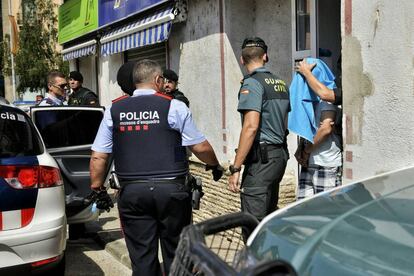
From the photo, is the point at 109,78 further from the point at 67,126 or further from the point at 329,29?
Answer: the point at 329,29

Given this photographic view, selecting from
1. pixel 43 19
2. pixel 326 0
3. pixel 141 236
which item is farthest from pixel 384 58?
pixel 43 19

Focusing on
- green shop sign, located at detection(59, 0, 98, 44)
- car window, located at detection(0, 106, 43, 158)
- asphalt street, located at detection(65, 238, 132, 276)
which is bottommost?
asphalt street, located at detection(65, 238, 132, 276)

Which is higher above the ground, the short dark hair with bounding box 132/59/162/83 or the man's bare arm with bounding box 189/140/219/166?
the short dark hair with bounding box 132/59/162/83

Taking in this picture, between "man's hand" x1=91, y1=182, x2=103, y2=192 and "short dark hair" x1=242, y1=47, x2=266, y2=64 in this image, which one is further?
"short dark hair" x1=242, y1=47, x2=266, y2=64

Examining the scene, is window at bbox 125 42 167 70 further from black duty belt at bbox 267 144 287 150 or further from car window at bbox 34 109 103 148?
black duty belt at bbox 267 144 287 150

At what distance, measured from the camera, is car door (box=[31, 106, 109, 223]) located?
17.3 ft

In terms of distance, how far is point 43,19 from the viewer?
19969mm

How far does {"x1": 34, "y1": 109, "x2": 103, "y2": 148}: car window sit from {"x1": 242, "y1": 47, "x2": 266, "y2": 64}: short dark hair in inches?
94.1

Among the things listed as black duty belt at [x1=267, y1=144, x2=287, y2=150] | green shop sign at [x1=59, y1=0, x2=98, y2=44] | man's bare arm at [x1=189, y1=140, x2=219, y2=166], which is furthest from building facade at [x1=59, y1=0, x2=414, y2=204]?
man's bare arm at [x1=189, y1=140, x2=219, y2=166]

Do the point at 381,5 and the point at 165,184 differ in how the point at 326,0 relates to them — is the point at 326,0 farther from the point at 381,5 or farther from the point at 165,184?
the point at 165,184

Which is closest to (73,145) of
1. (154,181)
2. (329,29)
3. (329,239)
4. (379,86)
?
(154,181)

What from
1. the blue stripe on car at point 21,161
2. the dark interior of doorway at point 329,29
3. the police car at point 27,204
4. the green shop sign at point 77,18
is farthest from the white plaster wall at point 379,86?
the green shop sign at point 77,18

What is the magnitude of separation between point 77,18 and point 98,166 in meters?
10.2

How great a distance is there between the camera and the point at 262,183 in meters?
3.84
